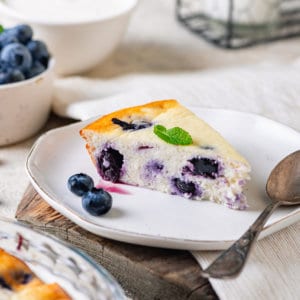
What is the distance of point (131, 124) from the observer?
1.36 meters

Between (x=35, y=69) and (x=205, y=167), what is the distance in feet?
1.69

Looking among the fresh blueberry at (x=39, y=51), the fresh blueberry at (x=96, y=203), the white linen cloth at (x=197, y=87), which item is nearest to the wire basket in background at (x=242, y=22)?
the white linen cloth at (x=197, y=87)

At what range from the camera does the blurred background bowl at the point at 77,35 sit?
182 cm

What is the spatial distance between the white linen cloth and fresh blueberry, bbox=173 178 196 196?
158mm

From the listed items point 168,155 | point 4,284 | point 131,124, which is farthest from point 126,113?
point 4,284

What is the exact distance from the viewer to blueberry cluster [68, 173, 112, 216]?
1.20m

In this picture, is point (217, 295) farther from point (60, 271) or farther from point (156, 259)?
point (60, 271)

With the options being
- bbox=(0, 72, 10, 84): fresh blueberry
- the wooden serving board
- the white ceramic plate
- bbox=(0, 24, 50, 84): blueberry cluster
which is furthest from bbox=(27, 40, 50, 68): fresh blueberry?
the wooden serving board

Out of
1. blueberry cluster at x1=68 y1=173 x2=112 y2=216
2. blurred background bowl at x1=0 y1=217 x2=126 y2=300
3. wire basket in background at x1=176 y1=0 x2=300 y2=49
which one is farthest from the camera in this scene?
wire basket in background at x1=176 y1=0 x2=300 y2=49

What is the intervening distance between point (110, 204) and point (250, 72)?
0.75 metres

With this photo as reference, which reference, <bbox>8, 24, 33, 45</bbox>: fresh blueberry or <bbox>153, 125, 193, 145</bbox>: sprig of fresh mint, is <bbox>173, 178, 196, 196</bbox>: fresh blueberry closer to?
<bbox>153, 125, 193, 145</bbox>: sprig of fresh mint

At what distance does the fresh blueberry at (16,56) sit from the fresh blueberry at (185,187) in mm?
475

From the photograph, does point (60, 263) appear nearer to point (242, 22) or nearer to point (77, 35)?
point (77, 35)

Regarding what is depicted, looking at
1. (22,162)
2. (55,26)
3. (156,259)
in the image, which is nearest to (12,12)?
(55,26)
